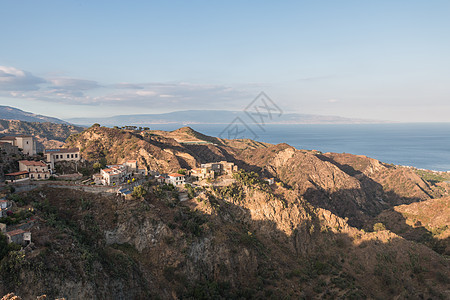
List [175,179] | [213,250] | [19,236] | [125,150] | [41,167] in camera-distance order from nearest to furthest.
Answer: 1. [19,236]
2. [213,250]
3. [41,167]
4. [175,179]
5. [125,150]

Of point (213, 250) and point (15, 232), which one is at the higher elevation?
point (15, 232)

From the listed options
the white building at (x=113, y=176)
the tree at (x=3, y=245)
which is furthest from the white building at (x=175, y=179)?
the tree at (x=3, y=245)

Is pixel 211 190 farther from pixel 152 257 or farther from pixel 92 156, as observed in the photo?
pixel 92 156

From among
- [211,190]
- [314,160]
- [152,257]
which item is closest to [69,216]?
[152,257]

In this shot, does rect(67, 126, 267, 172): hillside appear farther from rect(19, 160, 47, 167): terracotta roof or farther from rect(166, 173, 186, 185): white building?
rect(19, 160, 47, 167): terracotta roof

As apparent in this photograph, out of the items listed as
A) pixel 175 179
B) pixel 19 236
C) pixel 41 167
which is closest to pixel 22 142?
pixel 41 167

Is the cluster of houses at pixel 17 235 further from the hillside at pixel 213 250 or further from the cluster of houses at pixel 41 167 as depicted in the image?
the cluster of houses at pixel 41 167

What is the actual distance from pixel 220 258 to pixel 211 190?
14981 mm

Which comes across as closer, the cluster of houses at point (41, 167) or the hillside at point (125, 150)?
the cluster of houses at point (41, 167)

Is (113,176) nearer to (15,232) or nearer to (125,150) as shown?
(15,232)

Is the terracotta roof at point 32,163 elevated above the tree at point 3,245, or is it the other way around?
the terracotta roof at point 32,163

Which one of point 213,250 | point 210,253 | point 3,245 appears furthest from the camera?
point 213,250

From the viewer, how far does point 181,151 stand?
4178 inches

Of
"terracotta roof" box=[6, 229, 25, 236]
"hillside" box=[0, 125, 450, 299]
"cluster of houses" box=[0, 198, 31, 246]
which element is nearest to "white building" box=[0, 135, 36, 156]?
"hillside" box=[0, 125, 450, 299]
